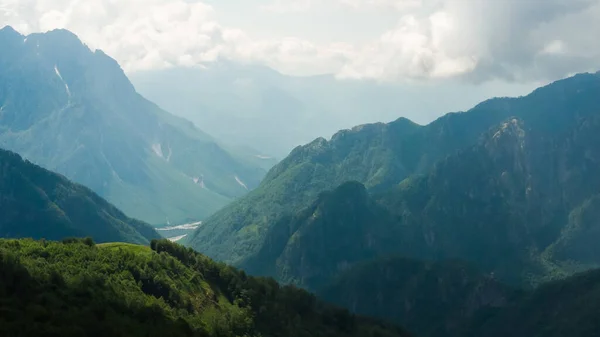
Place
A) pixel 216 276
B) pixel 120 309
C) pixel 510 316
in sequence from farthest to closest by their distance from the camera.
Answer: pixel 510 316, pixel 216 276, pixel 120 309

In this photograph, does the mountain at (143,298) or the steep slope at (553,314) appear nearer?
the mountain at (143,298)

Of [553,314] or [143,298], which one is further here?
[553,314]

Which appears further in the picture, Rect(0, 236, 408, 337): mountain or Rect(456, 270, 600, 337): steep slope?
Rect(456, 270, 600, 337): steep slope

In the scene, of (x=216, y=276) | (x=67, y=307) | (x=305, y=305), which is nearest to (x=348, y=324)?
(x=305, y=305)

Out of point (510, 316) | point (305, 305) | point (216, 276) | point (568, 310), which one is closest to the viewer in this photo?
point (216, 276)

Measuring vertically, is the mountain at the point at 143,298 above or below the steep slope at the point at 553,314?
above

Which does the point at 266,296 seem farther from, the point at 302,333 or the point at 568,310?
the point at 568,310

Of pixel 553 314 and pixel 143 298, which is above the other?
pixel 143 298

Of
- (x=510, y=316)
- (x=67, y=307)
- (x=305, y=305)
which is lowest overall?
(x=510, y=316)
